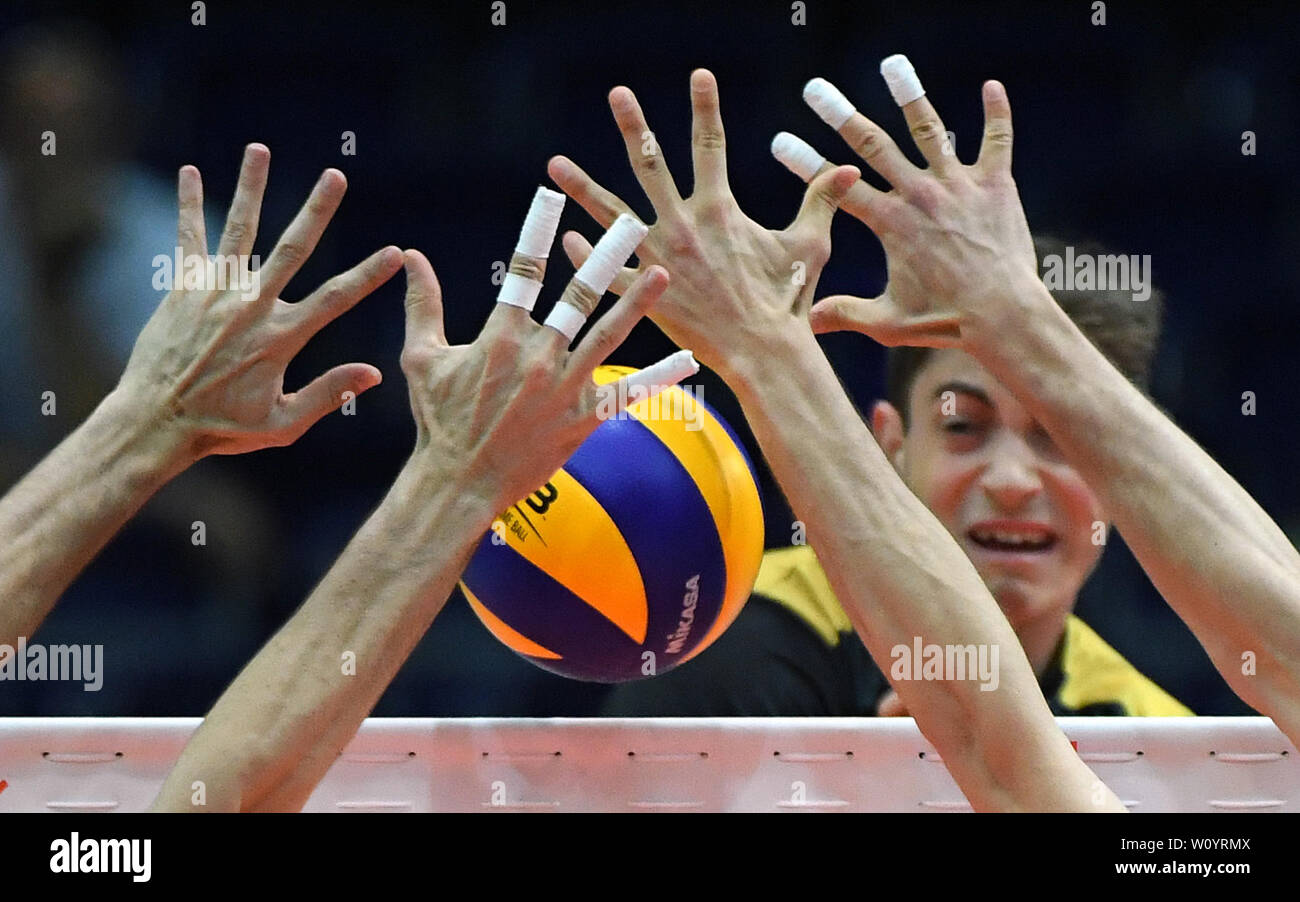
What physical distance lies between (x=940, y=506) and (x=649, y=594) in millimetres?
1190

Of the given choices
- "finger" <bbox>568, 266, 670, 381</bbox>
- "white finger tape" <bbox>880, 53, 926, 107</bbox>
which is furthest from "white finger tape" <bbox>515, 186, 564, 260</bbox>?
"white finger tape" <bbox>880, 53, 926, 107</bbox>

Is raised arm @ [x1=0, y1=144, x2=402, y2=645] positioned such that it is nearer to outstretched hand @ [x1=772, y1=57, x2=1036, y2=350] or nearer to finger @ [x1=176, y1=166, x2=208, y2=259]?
finger @ [x1=176, y1=166, x2=208, y2=259]

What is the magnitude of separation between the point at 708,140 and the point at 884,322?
1.24 ft

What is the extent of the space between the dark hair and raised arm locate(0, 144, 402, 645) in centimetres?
158

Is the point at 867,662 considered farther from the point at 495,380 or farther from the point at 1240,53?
the point at 1240,53

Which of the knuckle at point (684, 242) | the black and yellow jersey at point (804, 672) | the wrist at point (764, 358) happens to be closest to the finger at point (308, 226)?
the knuckle at point (684, 242)

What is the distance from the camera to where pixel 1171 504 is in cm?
199

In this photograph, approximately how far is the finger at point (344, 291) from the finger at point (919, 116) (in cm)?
76

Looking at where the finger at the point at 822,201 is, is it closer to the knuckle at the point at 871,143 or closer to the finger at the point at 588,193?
the knuckle at the point at 871,143

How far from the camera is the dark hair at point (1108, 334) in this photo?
333 centimetres

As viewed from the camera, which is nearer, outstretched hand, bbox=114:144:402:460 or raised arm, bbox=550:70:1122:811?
raised arm, bbox=550:70:1122:811

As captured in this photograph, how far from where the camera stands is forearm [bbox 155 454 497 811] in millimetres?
1708

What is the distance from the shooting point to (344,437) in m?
4.49
